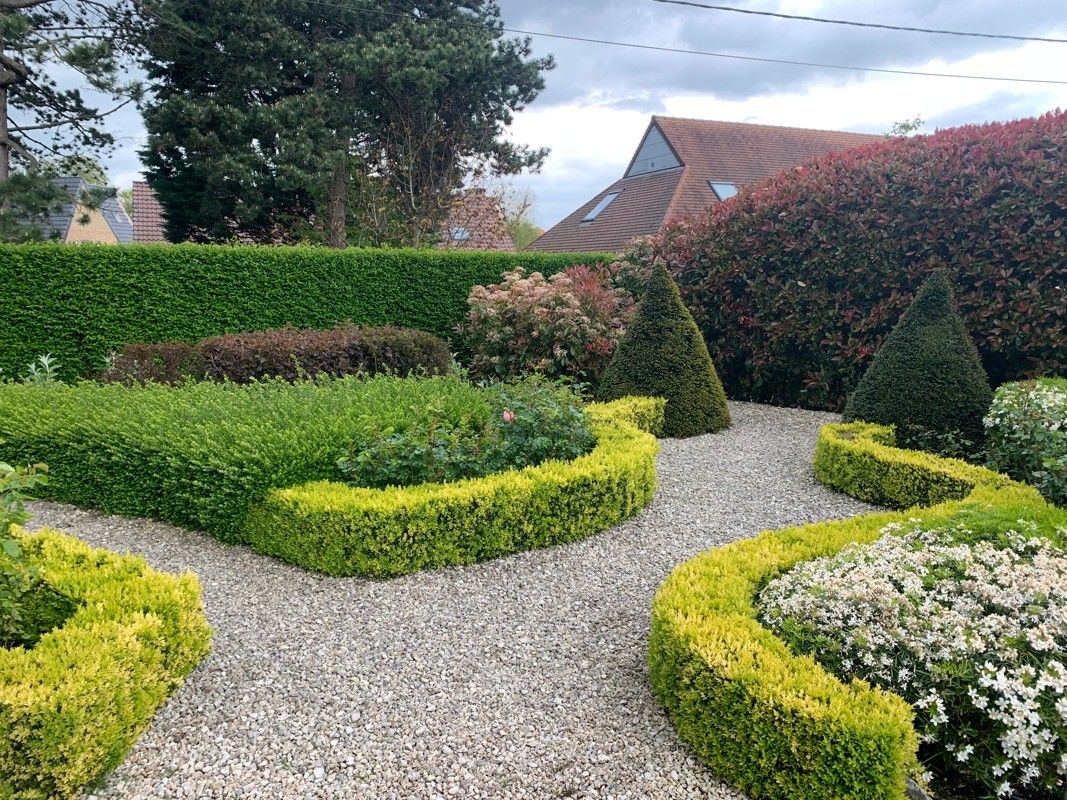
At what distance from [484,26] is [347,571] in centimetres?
1511

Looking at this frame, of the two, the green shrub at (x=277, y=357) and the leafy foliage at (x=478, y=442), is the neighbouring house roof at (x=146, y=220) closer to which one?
the green shrub at (x=277, y=357)

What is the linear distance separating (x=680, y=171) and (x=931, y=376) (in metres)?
16.0

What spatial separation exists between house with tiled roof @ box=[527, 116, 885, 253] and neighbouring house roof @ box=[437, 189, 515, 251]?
284cm

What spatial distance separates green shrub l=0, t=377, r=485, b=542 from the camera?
4.96 metres

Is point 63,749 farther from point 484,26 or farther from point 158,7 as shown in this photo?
point 484,26

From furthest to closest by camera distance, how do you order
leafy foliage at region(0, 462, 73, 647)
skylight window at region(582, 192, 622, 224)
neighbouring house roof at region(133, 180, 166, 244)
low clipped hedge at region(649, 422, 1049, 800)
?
neighbouring house roof at region(133, 180, 166, 244) < skylight window at region(582, 192, 622, 224) < leafy foliage at region(0, 462, 73, 647) < low clipped hedge at region(649, 422, 1049, 800)

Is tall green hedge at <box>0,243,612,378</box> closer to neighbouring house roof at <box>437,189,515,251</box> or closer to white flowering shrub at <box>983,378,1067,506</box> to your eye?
neighbouring house roof at <box>437,189,515,251</box>

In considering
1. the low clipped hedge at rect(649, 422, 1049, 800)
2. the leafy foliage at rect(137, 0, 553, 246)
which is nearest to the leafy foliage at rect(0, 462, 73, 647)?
the low clipped hedge at rect(649, 422, 1049, 800)

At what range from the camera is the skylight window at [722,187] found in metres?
20.4

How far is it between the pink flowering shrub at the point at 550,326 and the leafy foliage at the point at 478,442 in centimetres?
305

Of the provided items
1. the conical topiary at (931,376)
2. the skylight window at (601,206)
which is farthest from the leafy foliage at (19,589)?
the skylight window at (601,206)

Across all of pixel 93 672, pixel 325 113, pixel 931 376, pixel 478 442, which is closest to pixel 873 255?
pixel 931 376

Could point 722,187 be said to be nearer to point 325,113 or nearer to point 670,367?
point 325,113

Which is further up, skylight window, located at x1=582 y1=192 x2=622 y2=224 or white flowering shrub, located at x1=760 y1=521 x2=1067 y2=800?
skylight window, located at x1=582 y1=192 x2=622 y2=224
